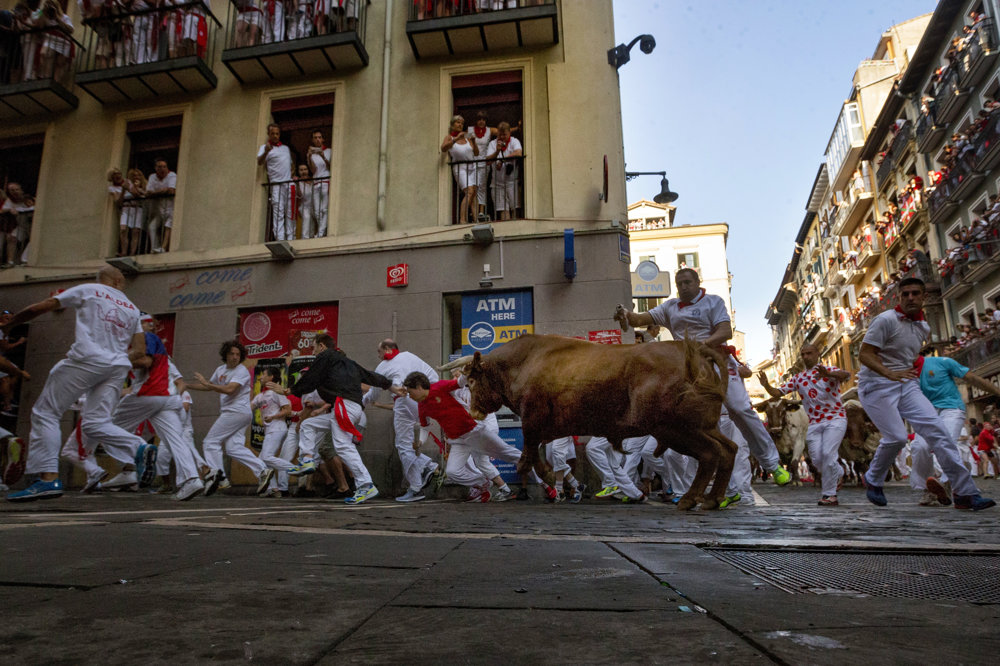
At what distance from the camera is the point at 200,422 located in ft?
41.0

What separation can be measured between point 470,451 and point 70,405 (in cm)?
428

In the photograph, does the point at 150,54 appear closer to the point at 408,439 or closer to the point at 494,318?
the point at 494,318

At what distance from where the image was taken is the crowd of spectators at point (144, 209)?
1445cm

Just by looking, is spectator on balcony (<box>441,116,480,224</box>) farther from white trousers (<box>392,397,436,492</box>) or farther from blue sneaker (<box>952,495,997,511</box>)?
blue sneaker (<box>952,495,997,511</box>)

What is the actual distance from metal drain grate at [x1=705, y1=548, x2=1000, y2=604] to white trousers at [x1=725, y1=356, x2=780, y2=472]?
368 centimetres

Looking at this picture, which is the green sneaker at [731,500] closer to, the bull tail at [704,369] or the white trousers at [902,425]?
the bull tail at [704,369]

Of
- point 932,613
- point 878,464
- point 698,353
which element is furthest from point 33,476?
point 878,464

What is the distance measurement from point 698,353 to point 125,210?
13.4m

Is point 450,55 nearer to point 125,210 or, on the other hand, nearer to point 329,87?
point 329,87

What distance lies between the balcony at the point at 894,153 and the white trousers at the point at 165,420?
35702 mm

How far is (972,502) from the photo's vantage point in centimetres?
561

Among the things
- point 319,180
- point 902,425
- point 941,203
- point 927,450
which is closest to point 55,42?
point 319,180

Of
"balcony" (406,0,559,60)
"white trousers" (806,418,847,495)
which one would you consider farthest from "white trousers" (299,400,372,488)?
"balcony" (406,0,559,60)

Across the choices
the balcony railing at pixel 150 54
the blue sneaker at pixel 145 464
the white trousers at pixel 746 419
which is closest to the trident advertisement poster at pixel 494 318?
the blue sneaker at pixel 145 464
